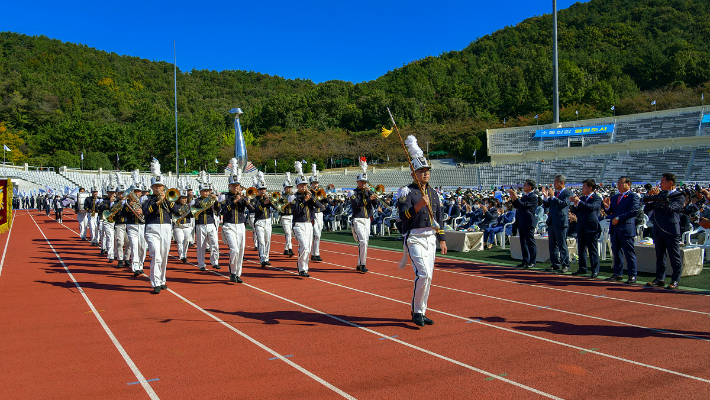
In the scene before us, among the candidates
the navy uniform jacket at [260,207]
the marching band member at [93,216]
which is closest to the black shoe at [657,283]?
the navy uniform jacket at [260,207]

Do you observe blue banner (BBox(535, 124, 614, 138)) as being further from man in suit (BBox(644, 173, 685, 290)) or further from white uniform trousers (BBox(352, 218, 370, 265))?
man in suit (BBox(644, 173, 685, 290))

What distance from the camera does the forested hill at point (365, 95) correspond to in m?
69.4

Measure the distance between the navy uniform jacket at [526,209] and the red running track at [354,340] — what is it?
4.53ft

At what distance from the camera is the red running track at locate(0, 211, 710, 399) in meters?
4.80

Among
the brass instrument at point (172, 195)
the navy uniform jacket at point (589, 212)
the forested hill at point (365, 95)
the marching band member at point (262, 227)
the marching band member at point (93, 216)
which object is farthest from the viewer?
the forested hill at point (365, 95)

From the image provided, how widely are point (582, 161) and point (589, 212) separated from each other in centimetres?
4727

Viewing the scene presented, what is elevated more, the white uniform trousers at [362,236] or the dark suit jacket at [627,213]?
the dark suit jacket at [627,213]

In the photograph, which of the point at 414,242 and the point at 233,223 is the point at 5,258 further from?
the point at 414,242

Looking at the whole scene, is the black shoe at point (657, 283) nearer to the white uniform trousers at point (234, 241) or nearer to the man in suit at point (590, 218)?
the man in suit at point (590, 218)

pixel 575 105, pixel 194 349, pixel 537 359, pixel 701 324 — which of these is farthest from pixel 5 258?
pixel 575 105

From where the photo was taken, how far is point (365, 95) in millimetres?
91375

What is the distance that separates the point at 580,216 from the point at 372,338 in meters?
6.41

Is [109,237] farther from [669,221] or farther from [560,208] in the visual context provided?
[669,221]

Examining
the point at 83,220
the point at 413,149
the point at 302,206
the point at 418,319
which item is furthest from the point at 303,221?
the point at 83,220
